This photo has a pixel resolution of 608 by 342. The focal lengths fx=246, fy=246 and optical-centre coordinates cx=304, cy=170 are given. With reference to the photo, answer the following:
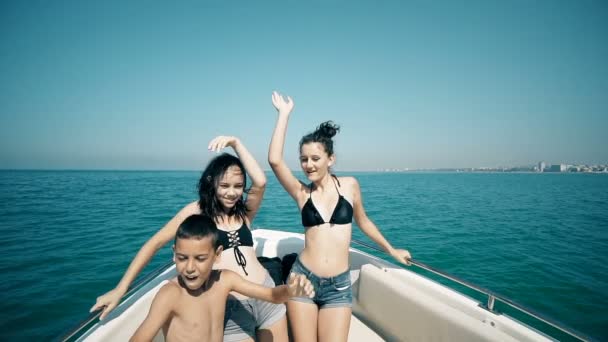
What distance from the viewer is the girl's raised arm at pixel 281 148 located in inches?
91.3

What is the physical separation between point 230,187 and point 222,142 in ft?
1.40

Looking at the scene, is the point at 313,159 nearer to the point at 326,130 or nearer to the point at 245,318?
the point at 326,130

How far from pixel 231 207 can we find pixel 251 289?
0.76 meters

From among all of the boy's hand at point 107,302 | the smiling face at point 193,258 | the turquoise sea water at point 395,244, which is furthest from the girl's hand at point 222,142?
the turquoise sea water at point 395,244

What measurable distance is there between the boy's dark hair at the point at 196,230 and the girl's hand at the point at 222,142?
27.5 inches

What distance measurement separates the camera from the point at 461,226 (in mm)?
12938

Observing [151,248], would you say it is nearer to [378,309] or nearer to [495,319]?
[378,309]

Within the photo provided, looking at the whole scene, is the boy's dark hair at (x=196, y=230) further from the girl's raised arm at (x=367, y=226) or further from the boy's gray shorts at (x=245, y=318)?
the girl's raised arm at (x=367, y=226)

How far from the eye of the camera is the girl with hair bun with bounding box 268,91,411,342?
2.35 m

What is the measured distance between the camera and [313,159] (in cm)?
241

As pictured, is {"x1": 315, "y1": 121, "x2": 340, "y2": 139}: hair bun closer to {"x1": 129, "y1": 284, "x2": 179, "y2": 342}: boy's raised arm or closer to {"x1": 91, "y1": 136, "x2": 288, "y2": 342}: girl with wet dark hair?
{"x1": 91, "y1": 136, "x2": 288, "y2": 342}: girl with wet dark hair

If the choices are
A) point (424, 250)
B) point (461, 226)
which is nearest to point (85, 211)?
point (424, 250)

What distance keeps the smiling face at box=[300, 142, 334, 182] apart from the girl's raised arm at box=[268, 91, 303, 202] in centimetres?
18

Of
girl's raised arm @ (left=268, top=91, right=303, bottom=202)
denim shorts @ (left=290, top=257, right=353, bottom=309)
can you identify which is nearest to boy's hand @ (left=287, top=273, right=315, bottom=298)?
denim shorts @ (left=290, top=257, right=353, bottom=309)
